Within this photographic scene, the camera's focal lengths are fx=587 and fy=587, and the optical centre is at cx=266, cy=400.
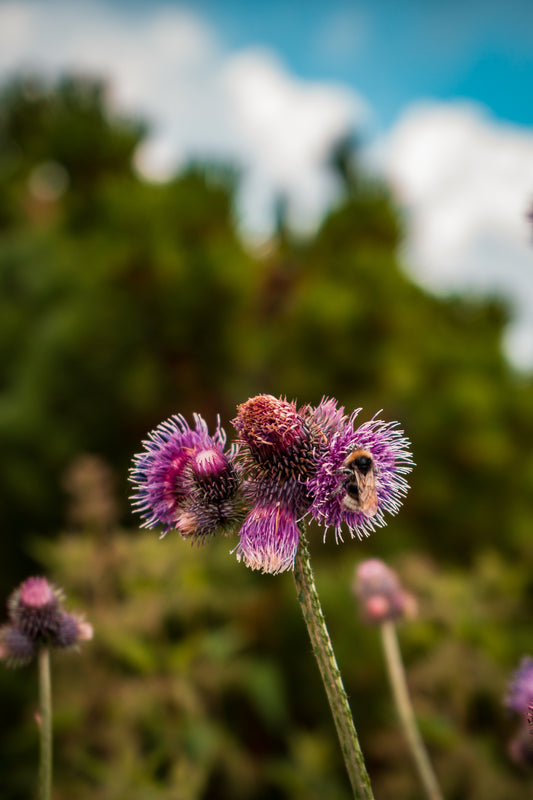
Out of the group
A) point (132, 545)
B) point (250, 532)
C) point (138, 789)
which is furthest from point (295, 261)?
point (250, 532)

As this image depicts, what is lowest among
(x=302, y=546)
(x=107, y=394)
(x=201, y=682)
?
(x=302, y=546)

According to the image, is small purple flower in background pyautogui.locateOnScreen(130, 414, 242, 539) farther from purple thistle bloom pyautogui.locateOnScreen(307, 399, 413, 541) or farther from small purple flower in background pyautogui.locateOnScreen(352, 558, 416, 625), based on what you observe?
small purple flower in background pyautogui.locateOnScreen(352, 558, 416, 625)

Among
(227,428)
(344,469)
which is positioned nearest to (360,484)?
(344,469)

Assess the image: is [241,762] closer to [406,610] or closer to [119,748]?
[119,748]

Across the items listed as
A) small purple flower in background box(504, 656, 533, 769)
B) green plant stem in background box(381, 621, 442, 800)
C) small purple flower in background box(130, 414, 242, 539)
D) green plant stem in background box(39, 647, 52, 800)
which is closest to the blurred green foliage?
green plant stem in background box(381, 621, 442, 800)

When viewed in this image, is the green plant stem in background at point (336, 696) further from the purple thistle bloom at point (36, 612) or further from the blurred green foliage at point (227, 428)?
the blurred green foliage at point (227, 428)

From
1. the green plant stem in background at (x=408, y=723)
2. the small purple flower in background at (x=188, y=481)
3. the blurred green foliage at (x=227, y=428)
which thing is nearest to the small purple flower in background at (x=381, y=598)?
the green plant stem in background at (x=408, y=723)
